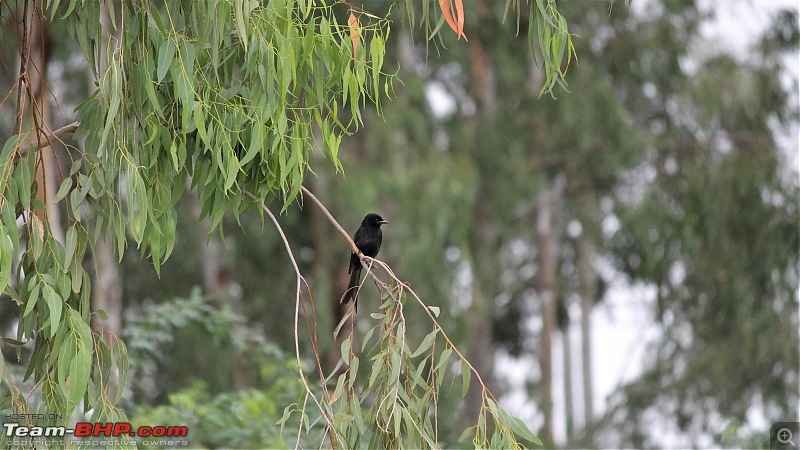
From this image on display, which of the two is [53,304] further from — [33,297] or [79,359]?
[79,359]

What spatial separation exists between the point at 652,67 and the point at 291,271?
15.9 feet

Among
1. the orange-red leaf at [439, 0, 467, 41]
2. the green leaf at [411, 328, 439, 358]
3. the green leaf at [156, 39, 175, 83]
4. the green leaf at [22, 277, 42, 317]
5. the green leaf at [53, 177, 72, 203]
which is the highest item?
the orange-red leaf at [439, 0, 467, 41]

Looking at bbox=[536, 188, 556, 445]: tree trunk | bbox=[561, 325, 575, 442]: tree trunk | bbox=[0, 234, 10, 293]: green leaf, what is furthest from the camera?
bbox=[561, 325, 575, 442]: tree trunk

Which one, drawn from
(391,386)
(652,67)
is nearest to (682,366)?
(652,67)

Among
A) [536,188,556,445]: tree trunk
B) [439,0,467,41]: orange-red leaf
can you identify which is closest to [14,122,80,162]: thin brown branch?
[439,0,467,41]: orange-red leaf

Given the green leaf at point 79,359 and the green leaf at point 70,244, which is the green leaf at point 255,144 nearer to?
the green leaf at point 70,244

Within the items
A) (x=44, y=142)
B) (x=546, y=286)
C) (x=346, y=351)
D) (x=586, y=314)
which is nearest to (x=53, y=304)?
(x=44, y=142)

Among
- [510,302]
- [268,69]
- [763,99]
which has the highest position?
[763,99]

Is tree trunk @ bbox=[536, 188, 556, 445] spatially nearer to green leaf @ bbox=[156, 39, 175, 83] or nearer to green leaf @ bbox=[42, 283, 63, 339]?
green leaf @ bbox=[156, 39, 175, 83]

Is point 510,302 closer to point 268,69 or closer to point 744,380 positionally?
point 744,380

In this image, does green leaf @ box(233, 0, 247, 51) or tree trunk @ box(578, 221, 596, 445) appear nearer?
green leaf @ box(233, 0, 247, 51)

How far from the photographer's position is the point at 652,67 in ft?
40.1

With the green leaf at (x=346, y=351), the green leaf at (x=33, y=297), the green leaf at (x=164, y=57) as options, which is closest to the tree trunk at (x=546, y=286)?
the green leaf at (x=346, y=351)

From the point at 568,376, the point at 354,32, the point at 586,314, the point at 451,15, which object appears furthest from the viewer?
the point at 568,376
